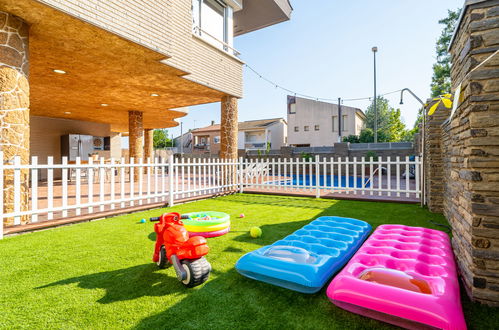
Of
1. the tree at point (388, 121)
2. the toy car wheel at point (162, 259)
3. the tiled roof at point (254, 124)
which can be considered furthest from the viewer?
the tree at point (388, 121)

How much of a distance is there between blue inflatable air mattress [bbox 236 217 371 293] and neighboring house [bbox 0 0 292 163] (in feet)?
14.9

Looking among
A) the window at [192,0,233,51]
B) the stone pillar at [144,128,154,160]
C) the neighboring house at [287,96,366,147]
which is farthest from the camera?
the neighboring house at [287,96,366,147]

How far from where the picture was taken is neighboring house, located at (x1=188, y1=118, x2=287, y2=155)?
36906 millimetres

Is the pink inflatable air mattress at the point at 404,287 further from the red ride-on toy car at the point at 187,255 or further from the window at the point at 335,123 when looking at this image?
the window at the point at 335,123

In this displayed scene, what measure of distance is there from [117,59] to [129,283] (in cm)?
575

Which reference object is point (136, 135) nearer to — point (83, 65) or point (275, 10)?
point (83, 65)

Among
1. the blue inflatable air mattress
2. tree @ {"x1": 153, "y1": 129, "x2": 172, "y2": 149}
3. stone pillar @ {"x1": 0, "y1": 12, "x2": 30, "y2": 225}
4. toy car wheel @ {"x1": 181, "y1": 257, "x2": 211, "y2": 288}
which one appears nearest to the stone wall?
stone pillar @ {"x1": 0, "y1": 12, "x2": 30, "y2": 225}

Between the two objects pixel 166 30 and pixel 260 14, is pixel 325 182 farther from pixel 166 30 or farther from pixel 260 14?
pixel 260 14

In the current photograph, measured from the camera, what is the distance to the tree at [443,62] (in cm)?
2150

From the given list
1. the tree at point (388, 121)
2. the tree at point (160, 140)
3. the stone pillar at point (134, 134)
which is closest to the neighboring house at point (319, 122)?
the tree at point (388, 121)

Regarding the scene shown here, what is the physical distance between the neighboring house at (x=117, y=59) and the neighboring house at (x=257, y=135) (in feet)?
78.2

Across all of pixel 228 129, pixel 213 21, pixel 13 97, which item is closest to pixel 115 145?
pixel 228 129

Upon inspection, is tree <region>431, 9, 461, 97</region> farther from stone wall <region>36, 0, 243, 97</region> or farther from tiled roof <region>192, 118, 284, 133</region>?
stone wall <region>36, 0, 243, 97</region>

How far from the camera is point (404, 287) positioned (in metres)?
1.88
